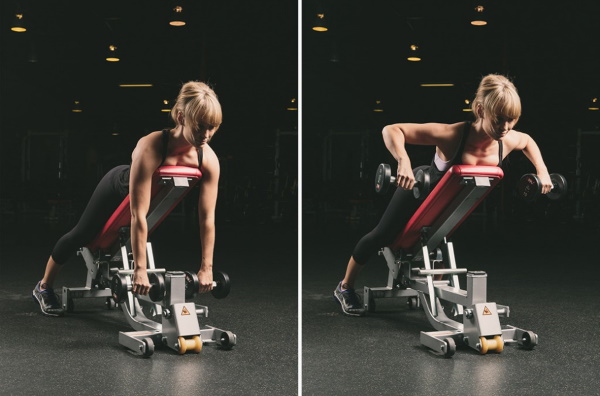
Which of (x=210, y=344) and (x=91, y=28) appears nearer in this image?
(x=210, y=344)

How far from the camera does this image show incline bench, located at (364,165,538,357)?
2.74 m

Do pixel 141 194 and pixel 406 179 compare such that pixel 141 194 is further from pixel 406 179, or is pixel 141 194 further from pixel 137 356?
pixel 406 179

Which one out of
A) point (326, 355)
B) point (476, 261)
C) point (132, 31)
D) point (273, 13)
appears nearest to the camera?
point (326, 355)

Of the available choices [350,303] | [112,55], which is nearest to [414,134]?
[350,303]

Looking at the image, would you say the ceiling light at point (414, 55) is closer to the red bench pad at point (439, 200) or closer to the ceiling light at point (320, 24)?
the ceiling light at point (320, 24)

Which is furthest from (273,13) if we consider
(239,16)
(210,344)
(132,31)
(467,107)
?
(210,344)

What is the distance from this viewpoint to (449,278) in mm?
3197

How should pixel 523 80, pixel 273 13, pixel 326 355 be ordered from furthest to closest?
1. pixel 523 80
2. pixel 273 13
3. pixel 326 355

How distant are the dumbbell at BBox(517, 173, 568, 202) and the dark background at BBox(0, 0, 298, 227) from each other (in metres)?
4.89

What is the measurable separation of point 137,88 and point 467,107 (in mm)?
5417

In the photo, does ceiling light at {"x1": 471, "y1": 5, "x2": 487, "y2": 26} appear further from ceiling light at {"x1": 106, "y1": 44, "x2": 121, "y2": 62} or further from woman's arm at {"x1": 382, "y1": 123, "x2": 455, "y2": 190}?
woman's arm at {"x1": 382, "y1": 123, "x2": 455, "y2": 190}

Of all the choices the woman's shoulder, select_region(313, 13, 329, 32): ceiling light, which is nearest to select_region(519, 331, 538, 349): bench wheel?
the woman's shoulder

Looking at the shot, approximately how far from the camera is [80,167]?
11500 mm

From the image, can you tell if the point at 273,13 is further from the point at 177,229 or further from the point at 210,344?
the point at 210,344
